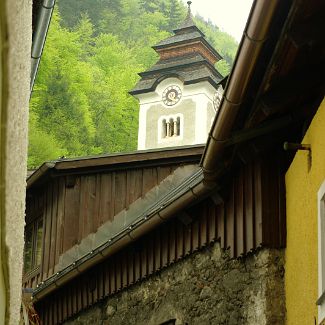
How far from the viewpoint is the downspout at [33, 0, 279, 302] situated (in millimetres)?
6004

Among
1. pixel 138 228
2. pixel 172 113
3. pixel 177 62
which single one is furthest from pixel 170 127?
pixel 138 228

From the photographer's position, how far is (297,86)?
23.6 feet

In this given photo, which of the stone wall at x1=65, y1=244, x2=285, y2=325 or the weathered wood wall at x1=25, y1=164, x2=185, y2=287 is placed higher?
the weathered wood wall at x1=25, y1=164, x2=185, y2=287

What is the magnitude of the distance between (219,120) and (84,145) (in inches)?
1833

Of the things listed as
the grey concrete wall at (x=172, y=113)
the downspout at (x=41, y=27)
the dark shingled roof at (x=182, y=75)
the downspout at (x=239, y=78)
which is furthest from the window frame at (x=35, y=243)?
the grey concrete wall at (x=172, y=113)

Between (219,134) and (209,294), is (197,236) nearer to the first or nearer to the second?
(209,294)

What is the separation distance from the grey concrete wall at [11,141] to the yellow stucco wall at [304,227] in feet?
8.47

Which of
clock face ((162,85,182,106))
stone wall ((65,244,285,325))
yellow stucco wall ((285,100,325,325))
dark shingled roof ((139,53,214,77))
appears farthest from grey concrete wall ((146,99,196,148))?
yellow stucco wall ((285,100,325,325))

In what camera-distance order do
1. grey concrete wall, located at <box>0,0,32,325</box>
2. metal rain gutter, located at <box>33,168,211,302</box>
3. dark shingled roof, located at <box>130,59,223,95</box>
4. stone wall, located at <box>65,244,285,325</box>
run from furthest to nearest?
dark shingled roof, located at <box>130,59,223,95</box>, metal rain gutter, located at <box>33,168,211,302</box>, stone wall, located at <box>65,244,285,325</box>, grey concrete wall, located at <box>0,0,32,325</box>

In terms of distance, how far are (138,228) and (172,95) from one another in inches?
1878

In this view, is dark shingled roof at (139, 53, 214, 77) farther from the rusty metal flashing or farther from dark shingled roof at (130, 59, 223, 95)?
the rusty metal flashing

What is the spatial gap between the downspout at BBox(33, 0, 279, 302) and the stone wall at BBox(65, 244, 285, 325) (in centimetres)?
57

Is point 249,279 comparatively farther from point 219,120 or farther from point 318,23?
point 318,23

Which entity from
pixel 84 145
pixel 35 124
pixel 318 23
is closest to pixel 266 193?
pixel 318 23
